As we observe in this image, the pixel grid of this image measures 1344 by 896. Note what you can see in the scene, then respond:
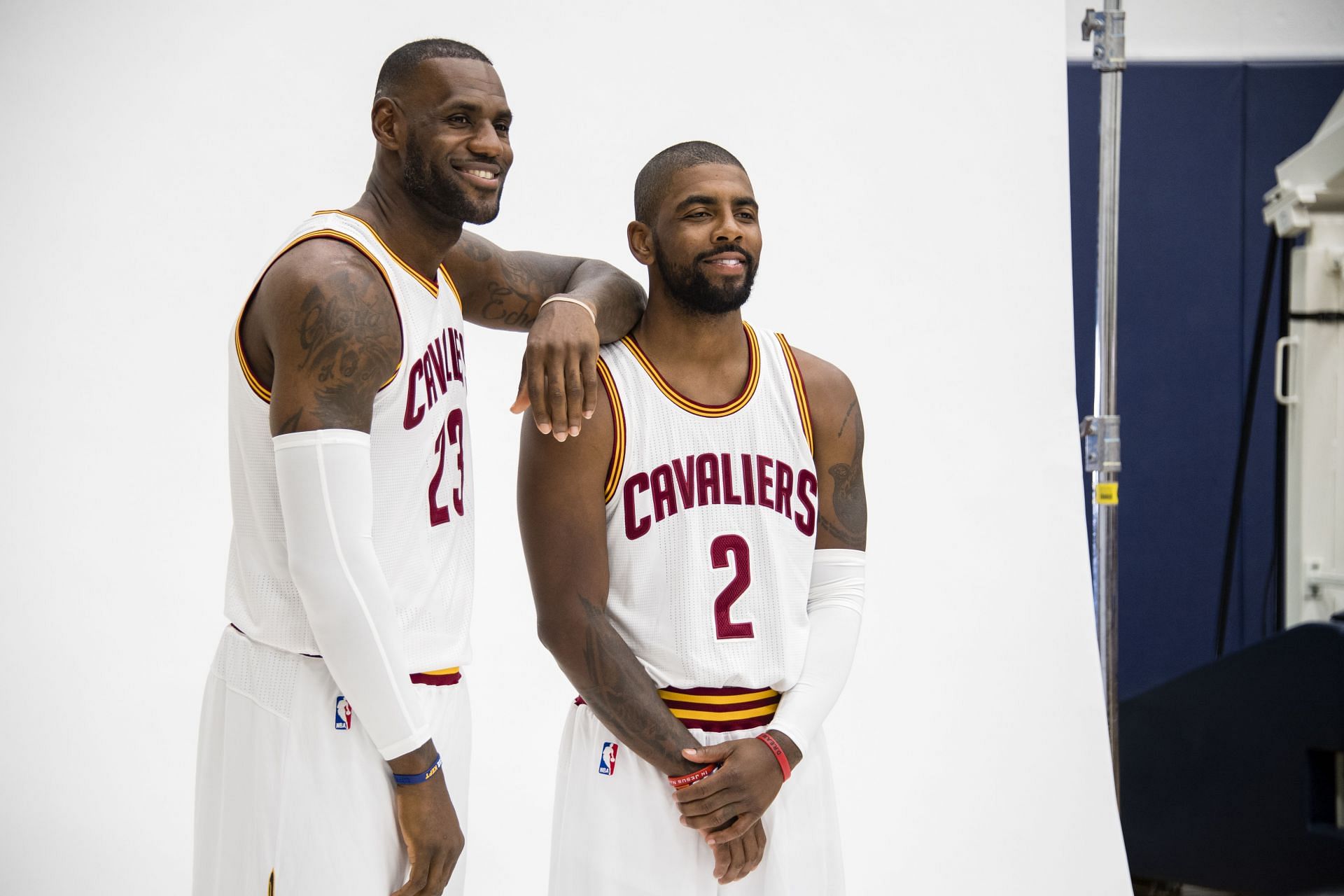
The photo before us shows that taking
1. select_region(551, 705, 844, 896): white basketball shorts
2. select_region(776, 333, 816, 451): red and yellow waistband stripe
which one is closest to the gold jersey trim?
select_region(776, 333, 816, 451): red and yellow waistband stripe

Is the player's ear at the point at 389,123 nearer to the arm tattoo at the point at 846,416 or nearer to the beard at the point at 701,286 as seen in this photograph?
the beard at the point at 701,286

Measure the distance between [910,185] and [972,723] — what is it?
1.67 meters

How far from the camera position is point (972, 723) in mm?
3619

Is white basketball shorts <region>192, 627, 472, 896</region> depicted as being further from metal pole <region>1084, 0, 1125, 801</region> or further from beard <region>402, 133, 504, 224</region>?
metal pole <region>1084, 0, 1125, 801</region>

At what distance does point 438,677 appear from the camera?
5.83ft

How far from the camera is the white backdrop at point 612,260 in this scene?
357 centimetres

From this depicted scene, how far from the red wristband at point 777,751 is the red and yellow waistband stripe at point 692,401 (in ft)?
1.71

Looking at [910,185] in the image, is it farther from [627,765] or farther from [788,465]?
[627,765]

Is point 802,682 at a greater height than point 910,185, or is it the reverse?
point 910,185

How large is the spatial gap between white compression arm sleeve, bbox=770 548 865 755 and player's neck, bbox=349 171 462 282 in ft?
2.72

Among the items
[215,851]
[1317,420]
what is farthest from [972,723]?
[215,851]

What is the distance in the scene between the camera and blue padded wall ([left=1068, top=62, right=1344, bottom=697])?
4.95m

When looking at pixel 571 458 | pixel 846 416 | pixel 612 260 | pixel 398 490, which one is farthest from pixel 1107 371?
pixel 398 490

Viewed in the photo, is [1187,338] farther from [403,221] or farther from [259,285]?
[259,285]
